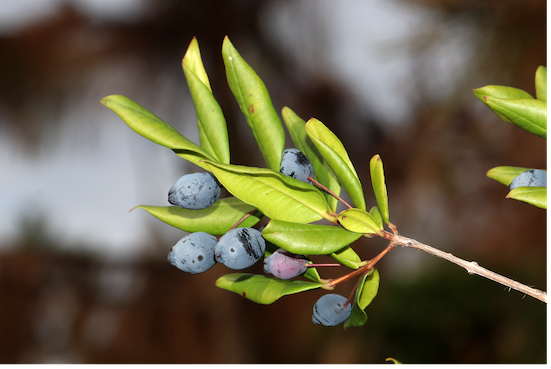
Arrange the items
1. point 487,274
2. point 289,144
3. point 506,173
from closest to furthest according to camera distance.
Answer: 1. point 487,274
2. point 506,173
3. point 289,144

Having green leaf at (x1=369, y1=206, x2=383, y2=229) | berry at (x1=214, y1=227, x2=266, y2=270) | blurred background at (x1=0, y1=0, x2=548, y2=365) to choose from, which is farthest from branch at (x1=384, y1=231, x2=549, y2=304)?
blurred background at (x1=0, y1=0, x2=548, y2=365)

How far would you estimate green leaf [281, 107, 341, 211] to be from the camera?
1.21 ft

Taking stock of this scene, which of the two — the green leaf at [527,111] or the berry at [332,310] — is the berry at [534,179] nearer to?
the green leaf at [527,111]

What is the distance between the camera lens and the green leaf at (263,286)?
33 cm

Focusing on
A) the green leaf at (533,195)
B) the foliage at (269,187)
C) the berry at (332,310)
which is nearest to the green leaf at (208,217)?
the foliage at (269,187)

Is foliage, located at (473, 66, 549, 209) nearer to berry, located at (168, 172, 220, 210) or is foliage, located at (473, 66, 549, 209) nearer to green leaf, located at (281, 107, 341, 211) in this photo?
green leaf, located at (281, 107, 341, 211)

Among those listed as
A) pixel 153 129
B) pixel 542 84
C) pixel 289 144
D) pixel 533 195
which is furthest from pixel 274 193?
pixel 289 144

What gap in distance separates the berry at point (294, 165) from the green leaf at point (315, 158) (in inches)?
1.2

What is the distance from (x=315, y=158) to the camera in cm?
39

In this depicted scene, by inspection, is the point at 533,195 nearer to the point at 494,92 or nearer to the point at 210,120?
the point at 494,92

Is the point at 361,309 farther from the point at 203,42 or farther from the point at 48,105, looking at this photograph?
the point at 48,105

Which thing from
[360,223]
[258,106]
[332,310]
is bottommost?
[332,310]

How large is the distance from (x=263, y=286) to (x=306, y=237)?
0.09 metres

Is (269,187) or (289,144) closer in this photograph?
(269,187)
